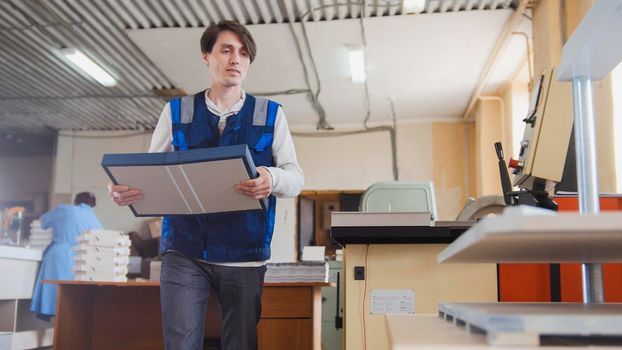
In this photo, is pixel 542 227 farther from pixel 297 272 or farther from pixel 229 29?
pixel 297 272

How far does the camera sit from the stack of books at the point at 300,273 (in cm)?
252

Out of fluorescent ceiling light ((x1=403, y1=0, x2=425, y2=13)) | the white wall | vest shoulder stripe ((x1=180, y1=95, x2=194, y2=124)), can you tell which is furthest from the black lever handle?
the white wall

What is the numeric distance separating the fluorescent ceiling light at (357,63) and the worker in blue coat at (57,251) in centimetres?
269

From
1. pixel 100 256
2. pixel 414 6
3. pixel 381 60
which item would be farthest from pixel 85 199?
pixel 414 6

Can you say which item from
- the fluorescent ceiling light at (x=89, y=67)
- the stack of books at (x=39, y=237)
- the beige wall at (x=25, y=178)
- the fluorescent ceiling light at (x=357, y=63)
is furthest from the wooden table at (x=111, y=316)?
the beige wall at (x=25, y=178)

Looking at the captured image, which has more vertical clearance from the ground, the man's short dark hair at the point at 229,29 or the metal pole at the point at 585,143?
the man's short dark hair at the point at 229,29

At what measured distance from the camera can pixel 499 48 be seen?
5250 mm

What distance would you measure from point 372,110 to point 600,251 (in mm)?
6433

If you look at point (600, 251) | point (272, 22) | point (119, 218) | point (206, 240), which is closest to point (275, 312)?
point (206, 240)

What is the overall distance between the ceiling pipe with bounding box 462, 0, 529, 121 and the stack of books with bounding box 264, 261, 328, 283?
282cm

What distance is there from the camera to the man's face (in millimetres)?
1778

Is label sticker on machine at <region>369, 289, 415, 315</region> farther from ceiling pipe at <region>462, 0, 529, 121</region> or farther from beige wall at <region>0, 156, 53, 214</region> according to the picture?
beige wall at <region>0, 156, 53, 214</region>

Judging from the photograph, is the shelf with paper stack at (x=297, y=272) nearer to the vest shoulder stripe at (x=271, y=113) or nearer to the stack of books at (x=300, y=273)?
the stack of books at (x=300, y=273)

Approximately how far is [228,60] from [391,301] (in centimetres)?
88
